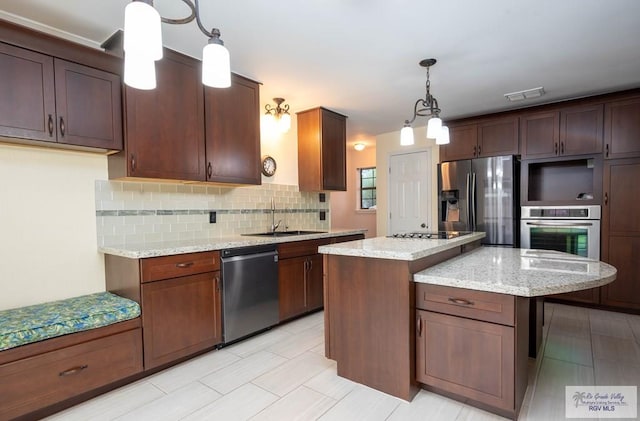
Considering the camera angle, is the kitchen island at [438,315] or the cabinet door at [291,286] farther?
the cabinet door at [291,286]

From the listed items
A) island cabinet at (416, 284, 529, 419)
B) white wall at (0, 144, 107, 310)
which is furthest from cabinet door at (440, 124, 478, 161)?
white wall at (0, 144, 107, 310)

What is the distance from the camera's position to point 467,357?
1.73 metres

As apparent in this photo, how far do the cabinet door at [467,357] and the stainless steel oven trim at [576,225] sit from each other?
2477 mm

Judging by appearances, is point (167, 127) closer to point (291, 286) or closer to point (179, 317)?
point (179, 317)

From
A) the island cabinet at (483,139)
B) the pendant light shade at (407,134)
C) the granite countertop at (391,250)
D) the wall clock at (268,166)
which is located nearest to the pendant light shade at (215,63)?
the granite countertop at (391,250)

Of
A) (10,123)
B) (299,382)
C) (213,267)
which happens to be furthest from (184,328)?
(10,123)

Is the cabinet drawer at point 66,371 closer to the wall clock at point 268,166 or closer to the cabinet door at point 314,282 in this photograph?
the cabinet door at point 314,282

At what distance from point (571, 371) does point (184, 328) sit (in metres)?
2.69

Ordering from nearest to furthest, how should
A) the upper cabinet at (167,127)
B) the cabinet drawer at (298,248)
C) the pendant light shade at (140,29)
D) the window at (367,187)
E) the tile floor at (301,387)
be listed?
the pendant light shade at (140,29) < the tile floor at (301,387) < the upper cabinet at (167,127) < the cabinet drawer at (298,248) < the window at (367,187)

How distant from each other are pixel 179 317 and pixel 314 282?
1442 millimetres

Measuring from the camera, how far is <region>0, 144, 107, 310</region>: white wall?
2027mm

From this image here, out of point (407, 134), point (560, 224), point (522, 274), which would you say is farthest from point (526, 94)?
point (522, 274)

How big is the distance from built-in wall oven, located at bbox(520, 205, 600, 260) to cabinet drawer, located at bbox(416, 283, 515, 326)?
8.59 ft

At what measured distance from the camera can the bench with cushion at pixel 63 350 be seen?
163 cm
